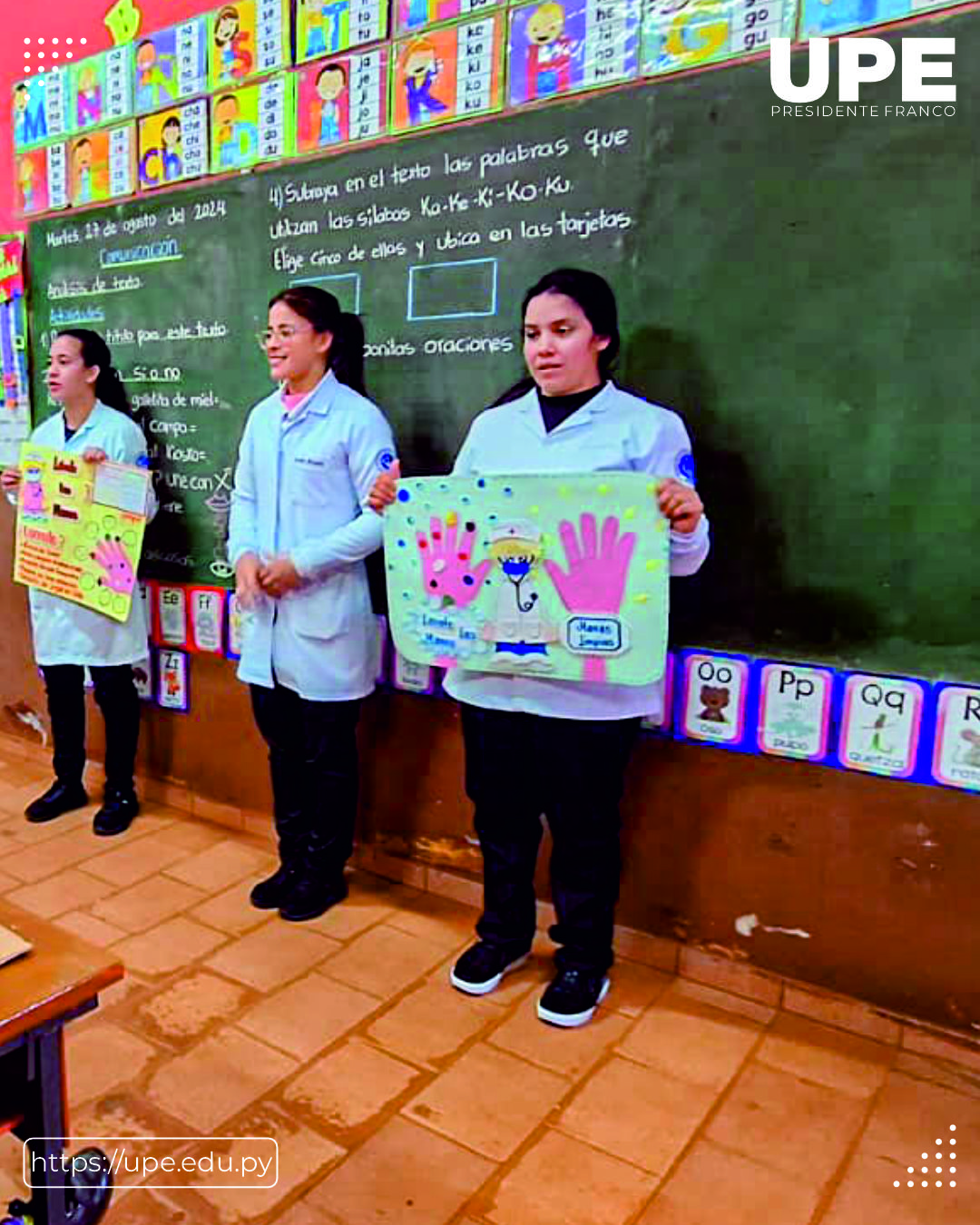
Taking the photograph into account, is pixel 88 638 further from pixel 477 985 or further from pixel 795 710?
pixel 795 710

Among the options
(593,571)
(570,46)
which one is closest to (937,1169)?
(593,571)

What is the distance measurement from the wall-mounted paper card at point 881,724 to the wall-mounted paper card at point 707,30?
1208mm

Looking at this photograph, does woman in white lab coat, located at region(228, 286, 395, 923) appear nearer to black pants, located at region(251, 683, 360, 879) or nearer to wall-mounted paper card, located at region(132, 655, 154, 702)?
black pants, located at region(251, 683, 360, 879)

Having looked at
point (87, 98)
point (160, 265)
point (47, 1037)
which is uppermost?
point (87, 98)

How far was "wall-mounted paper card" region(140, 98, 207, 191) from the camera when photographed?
104 inches

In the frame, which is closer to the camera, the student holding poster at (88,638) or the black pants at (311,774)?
the black pants at (311,774)

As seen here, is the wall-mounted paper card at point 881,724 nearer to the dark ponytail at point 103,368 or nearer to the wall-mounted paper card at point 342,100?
the wall-mounted paper card at point 342,100

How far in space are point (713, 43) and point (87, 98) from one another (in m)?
2.03

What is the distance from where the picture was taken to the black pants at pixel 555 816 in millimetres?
1861

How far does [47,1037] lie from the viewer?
85 cm

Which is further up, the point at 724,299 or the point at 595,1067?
the point at 724,299

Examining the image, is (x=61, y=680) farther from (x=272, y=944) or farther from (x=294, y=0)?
(x=294, y=0)

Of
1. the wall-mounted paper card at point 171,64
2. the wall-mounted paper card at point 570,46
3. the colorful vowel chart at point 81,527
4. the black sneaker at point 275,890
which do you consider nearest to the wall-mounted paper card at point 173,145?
the wall-mounted paper card at point 171,64

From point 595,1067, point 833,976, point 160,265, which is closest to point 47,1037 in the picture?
point 595,1067
